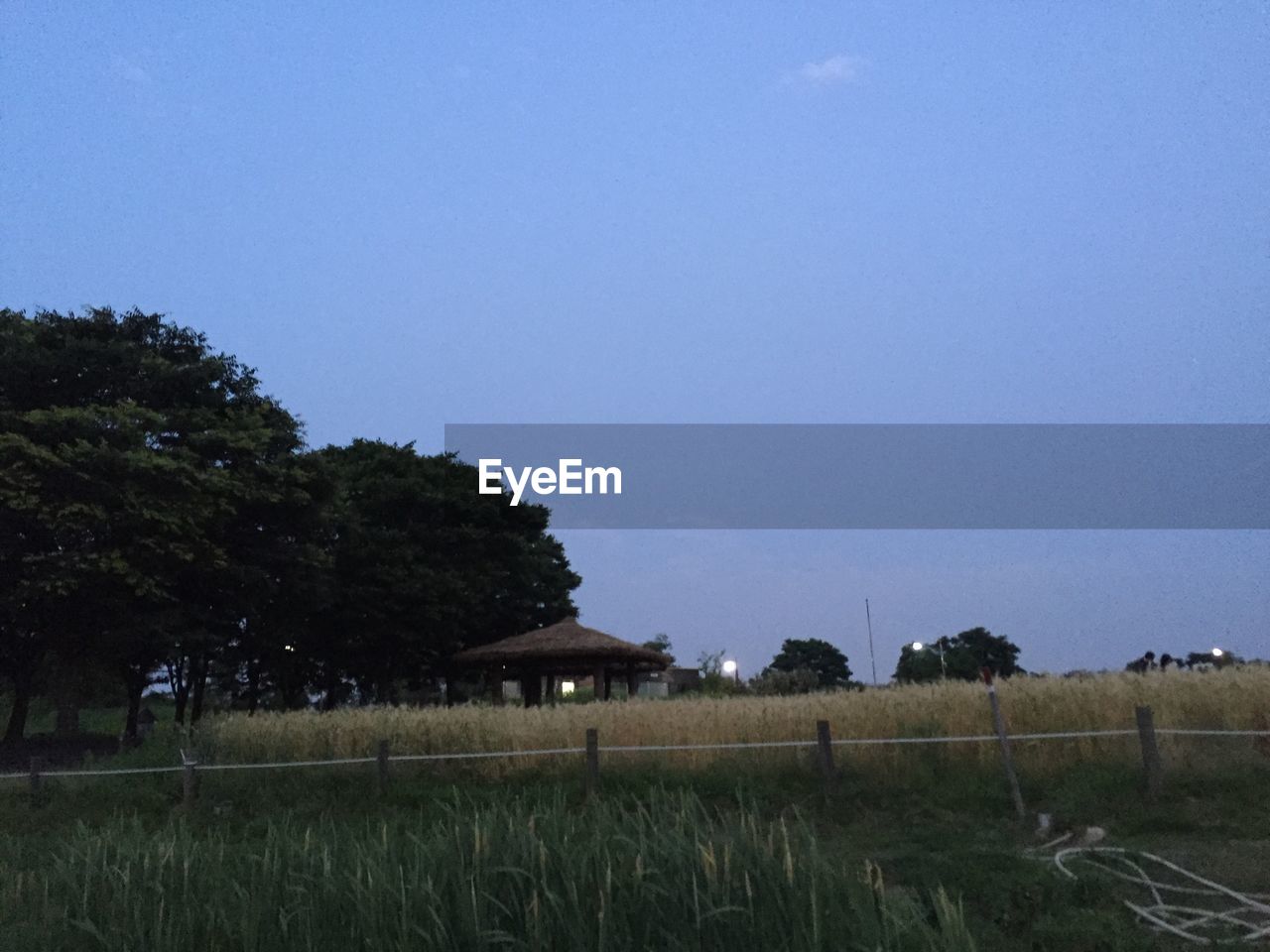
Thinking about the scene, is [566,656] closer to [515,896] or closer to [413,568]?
[413,568]

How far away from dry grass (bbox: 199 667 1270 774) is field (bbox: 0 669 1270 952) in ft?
0.12

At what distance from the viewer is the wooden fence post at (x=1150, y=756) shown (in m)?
10.3

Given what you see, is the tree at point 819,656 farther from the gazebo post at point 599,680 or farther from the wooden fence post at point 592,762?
the wooden fence post at point 592,762

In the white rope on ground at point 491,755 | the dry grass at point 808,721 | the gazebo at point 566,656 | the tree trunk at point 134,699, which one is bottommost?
the white rope on ground at point 491,755

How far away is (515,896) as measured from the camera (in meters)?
4.40

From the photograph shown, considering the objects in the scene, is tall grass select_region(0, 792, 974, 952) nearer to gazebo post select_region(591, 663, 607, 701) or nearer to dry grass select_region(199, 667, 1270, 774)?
dry grass select_region(199, 667, 1270, 774)

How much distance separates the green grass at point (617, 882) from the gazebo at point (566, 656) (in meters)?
13.4

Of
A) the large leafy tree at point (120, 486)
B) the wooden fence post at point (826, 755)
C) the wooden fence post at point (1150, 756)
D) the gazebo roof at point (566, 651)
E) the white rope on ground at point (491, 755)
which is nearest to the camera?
the wooden fence post at point (1150, 756)

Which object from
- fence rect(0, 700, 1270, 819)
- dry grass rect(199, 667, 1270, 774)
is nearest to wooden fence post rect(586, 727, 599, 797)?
fence rect(0, 700, 1270, 819)

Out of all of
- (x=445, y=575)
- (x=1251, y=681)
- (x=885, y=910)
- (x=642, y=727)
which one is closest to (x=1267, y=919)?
(x=885, y=910)

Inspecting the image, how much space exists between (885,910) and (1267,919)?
13.1ft

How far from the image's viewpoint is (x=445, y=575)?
30438 mm

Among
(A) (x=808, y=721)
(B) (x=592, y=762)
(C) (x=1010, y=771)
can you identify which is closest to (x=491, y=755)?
(B) (x=592, y=762)

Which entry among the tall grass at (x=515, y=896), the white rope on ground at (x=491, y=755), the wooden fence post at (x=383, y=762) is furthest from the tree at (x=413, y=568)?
the tall grass at (x=515, y=896)
